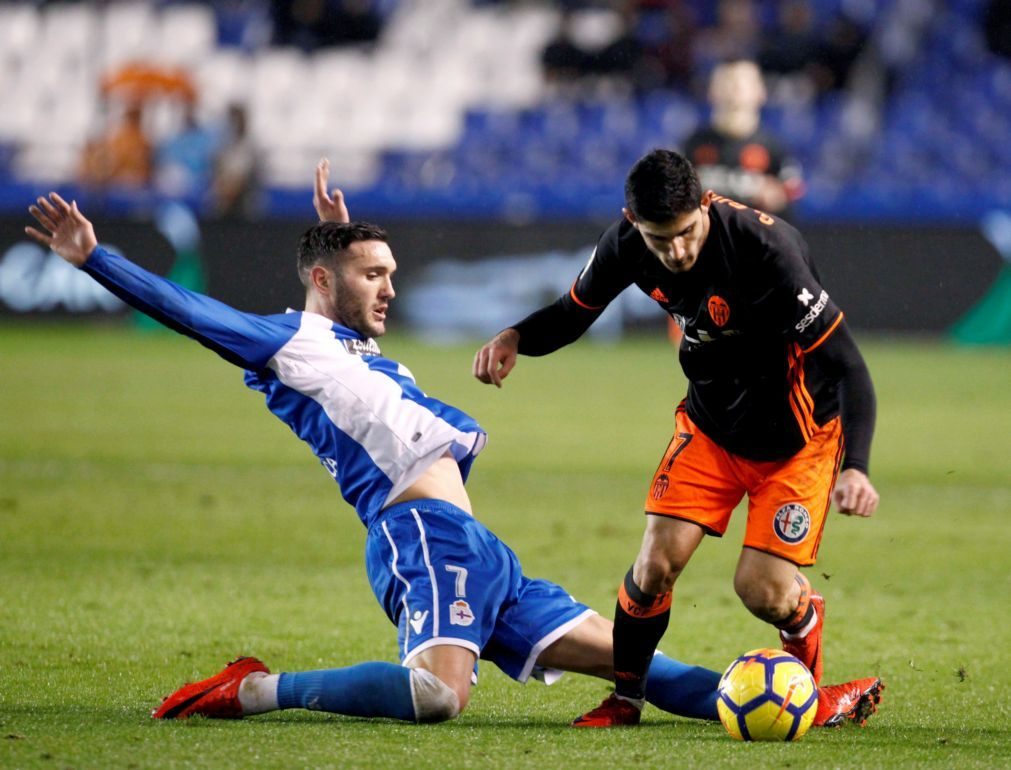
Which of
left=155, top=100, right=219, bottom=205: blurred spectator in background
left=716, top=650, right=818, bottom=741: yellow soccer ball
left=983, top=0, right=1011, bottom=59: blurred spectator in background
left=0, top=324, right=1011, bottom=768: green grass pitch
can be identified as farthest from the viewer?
left=983, top=0, right=1011, bottom=59: blurred spectator in background

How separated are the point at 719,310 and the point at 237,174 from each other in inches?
613

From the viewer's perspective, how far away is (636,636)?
495 centimetres

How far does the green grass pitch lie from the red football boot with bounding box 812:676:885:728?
0.18 feet

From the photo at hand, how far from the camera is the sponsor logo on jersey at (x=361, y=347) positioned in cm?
512

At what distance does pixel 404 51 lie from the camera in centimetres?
2423

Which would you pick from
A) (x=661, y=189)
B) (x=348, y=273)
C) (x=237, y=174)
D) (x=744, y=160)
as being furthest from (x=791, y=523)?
(x=237, y=174)

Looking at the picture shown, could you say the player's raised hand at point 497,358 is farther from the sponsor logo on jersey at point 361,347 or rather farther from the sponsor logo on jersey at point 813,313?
the sponsor logo on jersey at point 813,313

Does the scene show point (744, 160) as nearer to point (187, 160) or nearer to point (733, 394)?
point (733, 394)

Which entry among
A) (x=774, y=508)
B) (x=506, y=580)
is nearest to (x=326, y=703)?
(x=506, y=580)

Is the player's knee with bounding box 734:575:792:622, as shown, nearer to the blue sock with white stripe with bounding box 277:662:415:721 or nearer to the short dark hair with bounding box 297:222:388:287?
the blue sock with white stripe with bounding box 277:662:415:721

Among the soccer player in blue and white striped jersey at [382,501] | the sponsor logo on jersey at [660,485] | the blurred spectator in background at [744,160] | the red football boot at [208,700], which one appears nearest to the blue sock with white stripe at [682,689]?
the soccer player in blue and white striped jersey at [382,501]

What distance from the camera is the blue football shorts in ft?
15.6

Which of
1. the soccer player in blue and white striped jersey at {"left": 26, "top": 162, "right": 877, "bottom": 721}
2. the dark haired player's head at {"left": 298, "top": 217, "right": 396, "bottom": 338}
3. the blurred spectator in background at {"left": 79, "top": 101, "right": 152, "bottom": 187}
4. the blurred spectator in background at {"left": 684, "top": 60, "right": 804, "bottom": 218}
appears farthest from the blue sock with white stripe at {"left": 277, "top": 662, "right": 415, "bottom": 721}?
the blurred spectator in background at {"left": 79, "top": 101, "right": 152, "bottom": 187}

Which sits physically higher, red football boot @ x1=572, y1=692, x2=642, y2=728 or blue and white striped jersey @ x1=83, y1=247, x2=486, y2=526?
blue and white striped jersey @ x1=83, y1=247, x2=486, y2=526
